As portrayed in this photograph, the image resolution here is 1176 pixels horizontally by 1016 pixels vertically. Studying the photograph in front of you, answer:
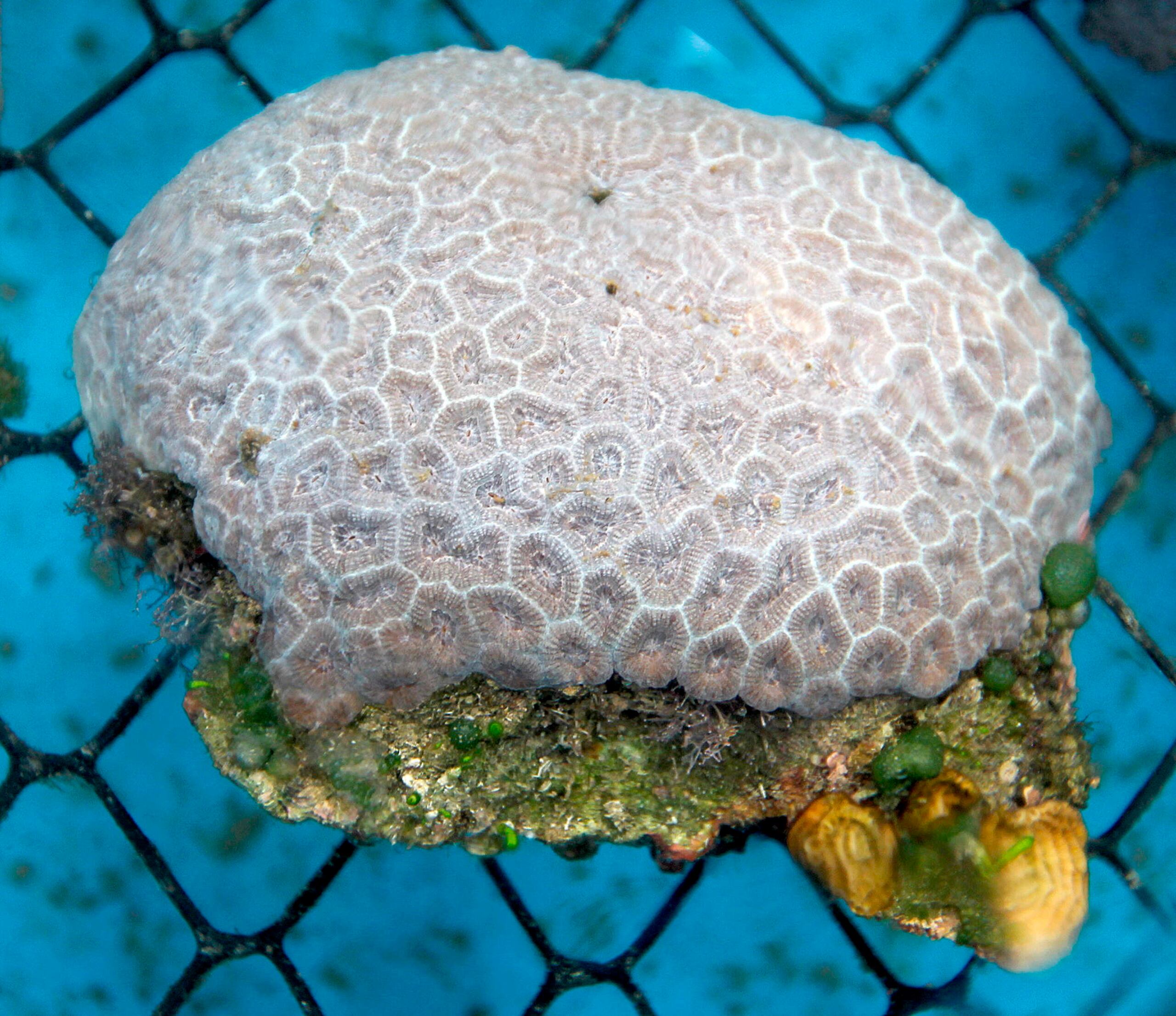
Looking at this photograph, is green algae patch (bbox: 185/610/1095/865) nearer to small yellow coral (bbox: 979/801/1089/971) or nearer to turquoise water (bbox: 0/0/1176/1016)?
small yellow coral (bbox: 979/801/1089/971)

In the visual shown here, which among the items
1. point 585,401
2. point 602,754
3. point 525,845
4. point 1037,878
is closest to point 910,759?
point 1037,878

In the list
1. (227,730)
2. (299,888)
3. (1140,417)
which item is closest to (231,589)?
(227,730)

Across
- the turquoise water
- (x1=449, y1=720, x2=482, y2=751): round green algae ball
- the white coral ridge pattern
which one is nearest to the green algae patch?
(x1=449, y1=720, x2=482, y2=751): round green algae ball

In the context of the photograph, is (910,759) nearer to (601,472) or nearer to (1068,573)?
(1068,573)

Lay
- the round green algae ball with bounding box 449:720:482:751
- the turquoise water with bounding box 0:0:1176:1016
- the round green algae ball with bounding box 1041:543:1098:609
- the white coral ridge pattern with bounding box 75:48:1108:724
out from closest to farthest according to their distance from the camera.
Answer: the white coral ridge pattern with bounding box 75:48:1108:724 → the round green algae ball with bounding box 449:720:482:751 → the round green algae ball with bounding box 1041:543:1098:609 → the turquoise water with bounding box 0:0:1176:1016

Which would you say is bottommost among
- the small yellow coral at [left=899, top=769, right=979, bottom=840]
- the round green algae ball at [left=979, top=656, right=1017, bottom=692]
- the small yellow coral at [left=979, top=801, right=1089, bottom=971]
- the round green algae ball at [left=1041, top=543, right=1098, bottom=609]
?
the small yellow coral at [left=979, top=801, right=1089, bottom=971]

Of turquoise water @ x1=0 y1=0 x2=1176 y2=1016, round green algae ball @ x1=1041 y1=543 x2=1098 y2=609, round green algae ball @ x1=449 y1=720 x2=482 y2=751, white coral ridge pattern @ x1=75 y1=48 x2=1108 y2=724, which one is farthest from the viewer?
turquoise water @ x1=0 y1=0 x2=1176 y2=1016

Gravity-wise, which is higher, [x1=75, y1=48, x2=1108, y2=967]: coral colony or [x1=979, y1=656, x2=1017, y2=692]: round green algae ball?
[x1=75, y1=48, x2=1108, y2=967]: coral colony
